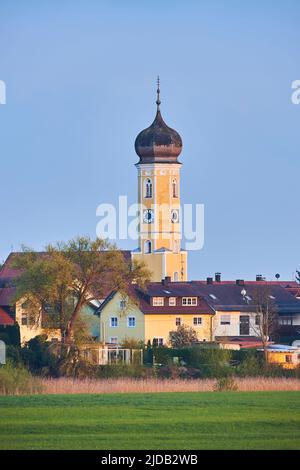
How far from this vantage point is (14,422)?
35094 millimetres

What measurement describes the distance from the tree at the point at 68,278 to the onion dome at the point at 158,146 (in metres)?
40.1

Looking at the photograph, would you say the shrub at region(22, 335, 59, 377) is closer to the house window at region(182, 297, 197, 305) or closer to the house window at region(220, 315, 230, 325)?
the house window at region(182, 297, 197, 305)

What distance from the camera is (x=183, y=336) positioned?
82.9m

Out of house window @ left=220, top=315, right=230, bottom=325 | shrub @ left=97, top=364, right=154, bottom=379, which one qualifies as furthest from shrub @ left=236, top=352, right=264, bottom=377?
house window @ left=220, top=315, right=230, bottom=325

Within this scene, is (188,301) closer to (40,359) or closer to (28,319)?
(28,319)

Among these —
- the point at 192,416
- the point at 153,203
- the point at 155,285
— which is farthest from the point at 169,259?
the point at 192,416

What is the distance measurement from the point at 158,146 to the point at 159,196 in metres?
3.54

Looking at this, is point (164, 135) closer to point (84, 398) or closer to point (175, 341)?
point (175, 341)

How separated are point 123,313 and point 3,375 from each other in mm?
31219

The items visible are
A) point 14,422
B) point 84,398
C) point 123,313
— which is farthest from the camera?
point 123,313

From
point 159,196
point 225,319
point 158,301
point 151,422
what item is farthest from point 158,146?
point 151,422

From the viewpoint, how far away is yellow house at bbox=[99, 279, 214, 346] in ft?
279

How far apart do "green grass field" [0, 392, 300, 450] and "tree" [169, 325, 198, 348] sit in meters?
36.2

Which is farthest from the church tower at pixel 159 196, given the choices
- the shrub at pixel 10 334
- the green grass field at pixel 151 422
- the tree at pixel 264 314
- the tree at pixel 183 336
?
Answer: the green grass field at pixel 151 422
